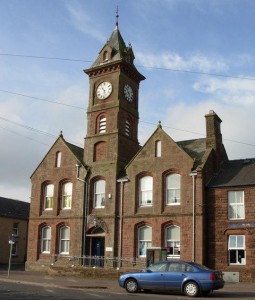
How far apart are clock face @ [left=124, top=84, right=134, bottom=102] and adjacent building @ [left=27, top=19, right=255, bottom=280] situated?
0.09 meters

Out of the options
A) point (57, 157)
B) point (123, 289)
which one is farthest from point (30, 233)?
point (123, 289)

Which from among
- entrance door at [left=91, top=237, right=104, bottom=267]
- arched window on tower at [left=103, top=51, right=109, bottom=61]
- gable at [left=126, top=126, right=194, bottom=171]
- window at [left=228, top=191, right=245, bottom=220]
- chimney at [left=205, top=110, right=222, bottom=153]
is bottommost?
entrance door at [left=91, top=237, right=104, bottom=267]

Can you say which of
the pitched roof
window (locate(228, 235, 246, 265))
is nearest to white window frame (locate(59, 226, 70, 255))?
window (locate(228, 235, 246, 265))

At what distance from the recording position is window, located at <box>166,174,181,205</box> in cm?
3136

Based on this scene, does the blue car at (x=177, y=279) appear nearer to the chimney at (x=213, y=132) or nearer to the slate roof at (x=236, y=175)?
the slate roof at (x=236, y=175)

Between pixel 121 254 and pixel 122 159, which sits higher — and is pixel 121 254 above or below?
below

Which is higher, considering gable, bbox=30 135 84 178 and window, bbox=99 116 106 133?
window, bbox=99 116 106 133

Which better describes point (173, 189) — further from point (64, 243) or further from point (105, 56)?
point (105, 56)

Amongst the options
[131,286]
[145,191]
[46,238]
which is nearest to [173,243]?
[145,191]

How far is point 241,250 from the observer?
1130 inches

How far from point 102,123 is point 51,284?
652 inches

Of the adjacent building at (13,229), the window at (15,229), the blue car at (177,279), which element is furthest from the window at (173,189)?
the window at (15,229)

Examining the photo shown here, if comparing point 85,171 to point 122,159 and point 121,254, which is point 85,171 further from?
point 121,254

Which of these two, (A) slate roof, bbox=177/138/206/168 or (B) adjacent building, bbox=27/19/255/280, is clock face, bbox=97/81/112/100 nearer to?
(B) adjacent building, bbox=27/19/255/280
